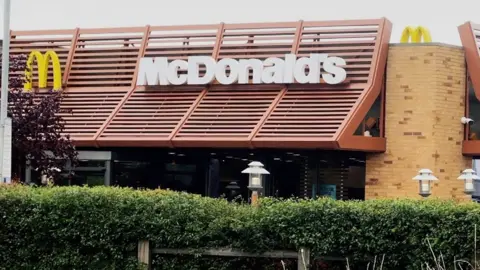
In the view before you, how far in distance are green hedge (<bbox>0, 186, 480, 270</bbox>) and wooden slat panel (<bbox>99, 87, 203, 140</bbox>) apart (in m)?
10.2

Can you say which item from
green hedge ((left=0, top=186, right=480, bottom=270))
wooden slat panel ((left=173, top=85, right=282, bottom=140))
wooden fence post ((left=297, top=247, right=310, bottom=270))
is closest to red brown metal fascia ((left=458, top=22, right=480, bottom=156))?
wooden slat panel ((left=173, top=85, right=282, bottom=140))

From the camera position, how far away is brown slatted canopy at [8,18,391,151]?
2178 cm

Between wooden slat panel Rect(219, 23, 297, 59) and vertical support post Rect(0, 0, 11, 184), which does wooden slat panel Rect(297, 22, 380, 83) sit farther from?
vertical support post Rect(0, 0, 11, 184)

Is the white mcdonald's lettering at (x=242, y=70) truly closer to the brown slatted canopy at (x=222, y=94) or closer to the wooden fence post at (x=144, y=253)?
the brown slatted canopy at (x=222, y=94)

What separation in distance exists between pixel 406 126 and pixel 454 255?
1163 cm

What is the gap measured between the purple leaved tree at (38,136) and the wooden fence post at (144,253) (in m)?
9.02

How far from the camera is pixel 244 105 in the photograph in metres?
22.8

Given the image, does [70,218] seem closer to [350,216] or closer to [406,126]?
[350,216]

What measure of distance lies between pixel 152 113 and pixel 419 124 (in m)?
6.92

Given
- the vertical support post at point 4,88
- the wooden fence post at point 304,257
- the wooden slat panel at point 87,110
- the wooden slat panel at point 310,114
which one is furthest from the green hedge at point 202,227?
the wooden slat panel at point 87,110

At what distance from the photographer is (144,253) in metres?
12.2

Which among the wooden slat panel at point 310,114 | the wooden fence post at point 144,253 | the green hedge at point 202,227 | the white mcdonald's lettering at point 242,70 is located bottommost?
the wooden fence post at point 144,253

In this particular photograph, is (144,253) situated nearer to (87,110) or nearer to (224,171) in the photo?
(87,110)

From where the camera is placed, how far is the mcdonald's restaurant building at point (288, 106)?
22.2 m
